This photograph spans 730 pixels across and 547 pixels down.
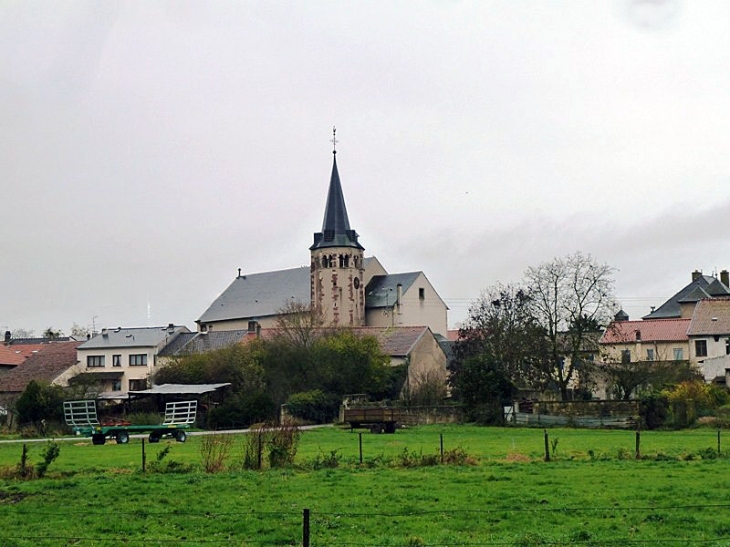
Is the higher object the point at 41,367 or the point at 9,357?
the point at 9,357

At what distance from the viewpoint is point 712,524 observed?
603 inches

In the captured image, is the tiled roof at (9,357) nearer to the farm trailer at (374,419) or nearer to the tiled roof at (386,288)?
the tiled roof at (386,288)

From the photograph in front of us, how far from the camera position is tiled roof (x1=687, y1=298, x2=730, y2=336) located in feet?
240

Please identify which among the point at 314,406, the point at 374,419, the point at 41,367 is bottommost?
the point at 374,419

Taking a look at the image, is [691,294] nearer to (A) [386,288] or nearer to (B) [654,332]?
(B) [654,332]

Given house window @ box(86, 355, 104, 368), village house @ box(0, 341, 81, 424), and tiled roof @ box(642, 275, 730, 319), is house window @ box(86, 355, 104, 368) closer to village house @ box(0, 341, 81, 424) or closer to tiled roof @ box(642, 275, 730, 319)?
village house @ box(0, 341, 81, 424)

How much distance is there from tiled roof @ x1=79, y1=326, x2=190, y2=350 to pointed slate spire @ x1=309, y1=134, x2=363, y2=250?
23863 millimetres

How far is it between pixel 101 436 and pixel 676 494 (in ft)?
94.9

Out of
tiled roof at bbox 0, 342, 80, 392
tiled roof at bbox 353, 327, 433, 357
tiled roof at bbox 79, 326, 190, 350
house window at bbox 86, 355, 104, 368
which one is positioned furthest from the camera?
tiled roof at bbox 79, 326, 190, 350

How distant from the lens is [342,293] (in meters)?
105

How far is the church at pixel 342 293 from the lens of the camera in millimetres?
104625

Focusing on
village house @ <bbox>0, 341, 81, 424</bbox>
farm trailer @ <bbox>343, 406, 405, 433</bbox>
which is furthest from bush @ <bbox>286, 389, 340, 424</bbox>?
village house @ <bbox>0, 341, 81, 424</bbox>

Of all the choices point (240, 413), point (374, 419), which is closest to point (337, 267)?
point (240, 413)

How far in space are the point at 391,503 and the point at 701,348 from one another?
202ft
